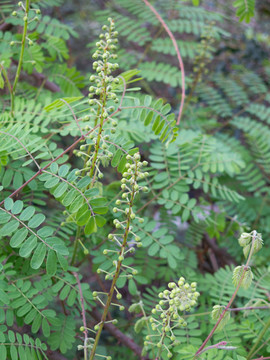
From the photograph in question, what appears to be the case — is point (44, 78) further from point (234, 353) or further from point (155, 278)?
point (234, 353)

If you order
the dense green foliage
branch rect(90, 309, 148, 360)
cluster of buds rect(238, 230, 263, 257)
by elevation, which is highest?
cluster of buds rect(238, 230, 263, 257)

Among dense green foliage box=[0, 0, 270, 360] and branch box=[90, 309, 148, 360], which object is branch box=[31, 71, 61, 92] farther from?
branch box=[90, 309, 148, 360]

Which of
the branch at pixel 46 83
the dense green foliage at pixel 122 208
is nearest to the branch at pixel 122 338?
the dense green foliage at pixel 122 208

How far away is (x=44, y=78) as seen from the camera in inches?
76.1

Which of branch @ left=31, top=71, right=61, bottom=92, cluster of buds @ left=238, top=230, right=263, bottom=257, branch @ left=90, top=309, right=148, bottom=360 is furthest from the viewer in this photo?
branch @ left=31, top=71, right=61, bottom=92

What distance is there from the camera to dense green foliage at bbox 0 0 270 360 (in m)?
1.03

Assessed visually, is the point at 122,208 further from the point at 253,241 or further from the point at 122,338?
the point at 253,241

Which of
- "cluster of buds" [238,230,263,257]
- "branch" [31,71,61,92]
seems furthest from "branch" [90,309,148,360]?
"branch" [31,71,61,92]

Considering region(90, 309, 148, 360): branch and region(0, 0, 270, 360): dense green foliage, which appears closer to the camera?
region(0, 0, 270, 360): dense green foliage

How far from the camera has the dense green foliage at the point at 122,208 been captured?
3.38 feet

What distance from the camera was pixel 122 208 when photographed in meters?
1.45

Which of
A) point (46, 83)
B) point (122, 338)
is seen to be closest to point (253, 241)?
point (122, 338)

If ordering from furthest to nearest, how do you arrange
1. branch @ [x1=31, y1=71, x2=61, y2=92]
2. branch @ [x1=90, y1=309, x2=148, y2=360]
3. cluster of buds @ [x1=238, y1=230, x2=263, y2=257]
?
branch @ [x1=31, y1=71, x2=61, y2=92] < branch @ [x1=90, y1=309, x2=148, y2=360] < cluster of buds @ [x1=238, y1=230, x2=263, y2=257]

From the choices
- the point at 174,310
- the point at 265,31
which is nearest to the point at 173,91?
the point at 265,31
